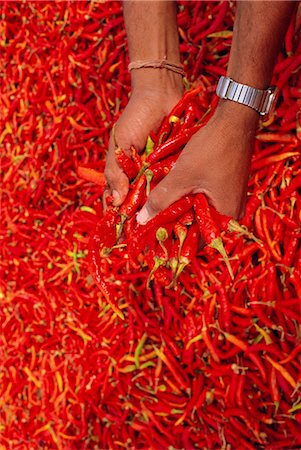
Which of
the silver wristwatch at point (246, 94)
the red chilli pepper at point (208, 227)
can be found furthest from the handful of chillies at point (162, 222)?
the silver wristwatch at point (246, 94)

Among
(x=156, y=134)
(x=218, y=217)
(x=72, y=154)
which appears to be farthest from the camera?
(x=72, y=154)

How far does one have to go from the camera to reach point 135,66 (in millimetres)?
1260

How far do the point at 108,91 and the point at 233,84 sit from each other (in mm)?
879

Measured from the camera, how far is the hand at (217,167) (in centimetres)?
97

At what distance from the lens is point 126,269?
1695 millimetres

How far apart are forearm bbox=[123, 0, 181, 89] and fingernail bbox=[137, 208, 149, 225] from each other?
1.36 feet

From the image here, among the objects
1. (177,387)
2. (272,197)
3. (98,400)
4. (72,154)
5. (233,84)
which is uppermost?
(233,84)

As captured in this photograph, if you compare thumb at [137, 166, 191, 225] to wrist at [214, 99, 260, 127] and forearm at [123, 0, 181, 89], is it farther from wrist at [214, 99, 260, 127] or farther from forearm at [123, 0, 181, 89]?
forearm at [123, 0, 181, 89]

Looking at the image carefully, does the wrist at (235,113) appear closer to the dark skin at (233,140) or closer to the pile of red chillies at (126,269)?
the dark skin at (233,140)

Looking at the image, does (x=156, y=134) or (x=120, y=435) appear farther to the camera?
(x=120, y=435)

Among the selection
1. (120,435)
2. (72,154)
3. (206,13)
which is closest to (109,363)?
(120,435)

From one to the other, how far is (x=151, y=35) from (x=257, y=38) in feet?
1.21

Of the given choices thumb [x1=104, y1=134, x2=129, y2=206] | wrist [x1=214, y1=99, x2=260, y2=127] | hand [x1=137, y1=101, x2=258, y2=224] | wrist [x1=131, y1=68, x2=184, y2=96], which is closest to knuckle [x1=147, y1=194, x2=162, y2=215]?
hand [x1=137, y1=101, x2=258, y2=224]

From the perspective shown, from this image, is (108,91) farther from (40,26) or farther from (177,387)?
(177,387)
